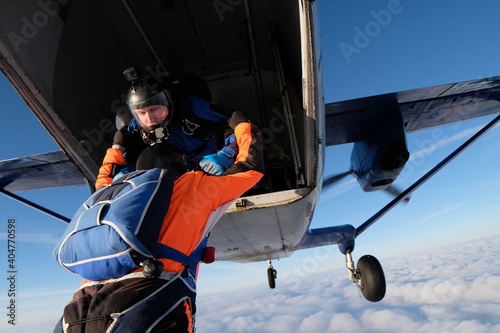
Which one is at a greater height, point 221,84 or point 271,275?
point 221,84

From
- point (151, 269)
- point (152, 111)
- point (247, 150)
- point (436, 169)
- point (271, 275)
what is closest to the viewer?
point (151, 269)

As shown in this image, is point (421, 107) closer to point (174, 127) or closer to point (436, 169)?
point (436, 169)

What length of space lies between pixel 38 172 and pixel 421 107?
7489mm

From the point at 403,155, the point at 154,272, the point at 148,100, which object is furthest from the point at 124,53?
the point at 403,155

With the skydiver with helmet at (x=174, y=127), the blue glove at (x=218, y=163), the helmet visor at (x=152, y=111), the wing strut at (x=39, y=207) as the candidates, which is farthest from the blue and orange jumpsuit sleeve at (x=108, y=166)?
the wing strut at (x=39, y=207)

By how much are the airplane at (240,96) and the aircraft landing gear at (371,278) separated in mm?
19

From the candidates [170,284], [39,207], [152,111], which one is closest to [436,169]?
[152,111]

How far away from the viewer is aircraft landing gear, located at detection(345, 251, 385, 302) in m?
4.69

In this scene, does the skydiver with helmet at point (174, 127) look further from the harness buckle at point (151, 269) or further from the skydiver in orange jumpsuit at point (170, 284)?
the harness buckle at point (151, 269)

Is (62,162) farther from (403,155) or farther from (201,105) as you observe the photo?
(403,155)

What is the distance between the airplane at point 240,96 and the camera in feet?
9.18

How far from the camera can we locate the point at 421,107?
5180mm

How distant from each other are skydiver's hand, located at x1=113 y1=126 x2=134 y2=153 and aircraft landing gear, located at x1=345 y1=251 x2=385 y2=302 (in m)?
4.33

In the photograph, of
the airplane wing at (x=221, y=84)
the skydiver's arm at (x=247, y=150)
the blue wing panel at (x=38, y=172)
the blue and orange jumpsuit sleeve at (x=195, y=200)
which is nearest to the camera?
the blue and orange jumpsuit sleeve at (x=195, y=200)
